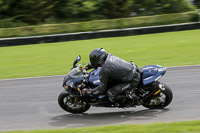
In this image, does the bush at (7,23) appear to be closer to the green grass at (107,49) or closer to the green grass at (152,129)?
the green grass at (107,49)

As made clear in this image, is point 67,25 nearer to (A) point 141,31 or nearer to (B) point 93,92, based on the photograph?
(A) point 141,31

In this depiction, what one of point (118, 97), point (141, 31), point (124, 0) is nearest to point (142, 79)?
point (118, 97)

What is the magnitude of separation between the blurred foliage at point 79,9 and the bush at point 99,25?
3.57 m

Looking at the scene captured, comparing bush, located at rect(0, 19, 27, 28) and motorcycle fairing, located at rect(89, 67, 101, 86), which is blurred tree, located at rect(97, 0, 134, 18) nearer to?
bush, located at rect(0, 19, 27, 28)

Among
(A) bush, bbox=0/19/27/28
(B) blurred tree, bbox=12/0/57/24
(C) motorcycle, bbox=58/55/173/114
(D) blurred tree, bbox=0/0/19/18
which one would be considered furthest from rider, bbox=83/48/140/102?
(D) blurred tree, bbox=0/0/19/18

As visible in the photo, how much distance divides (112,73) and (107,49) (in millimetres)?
10343

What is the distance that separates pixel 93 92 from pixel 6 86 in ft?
16.0

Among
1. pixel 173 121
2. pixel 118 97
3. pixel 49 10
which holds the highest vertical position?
pixel 49 10

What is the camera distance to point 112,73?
6.84 m

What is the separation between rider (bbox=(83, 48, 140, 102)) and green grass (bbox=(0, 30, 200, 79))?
212 inches

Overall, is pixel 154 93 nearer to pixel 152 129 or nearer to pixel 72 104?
pixel 152 129

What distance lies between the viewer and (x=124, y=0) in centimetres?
2741

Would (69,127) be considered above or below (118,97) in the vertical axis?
below

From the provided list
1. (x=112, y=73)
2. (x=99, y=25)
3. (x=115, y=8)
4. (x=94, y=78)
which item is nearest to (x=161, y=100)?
(x=112, y=73)
